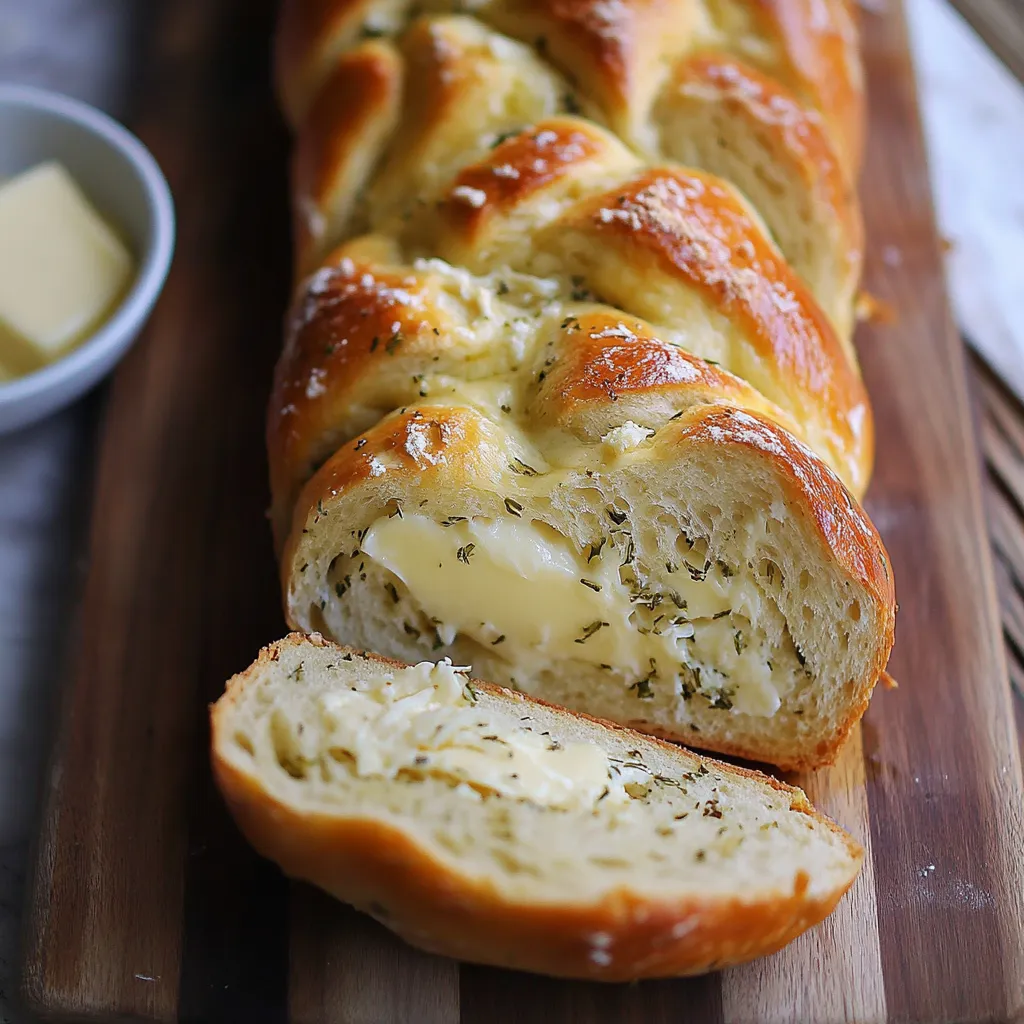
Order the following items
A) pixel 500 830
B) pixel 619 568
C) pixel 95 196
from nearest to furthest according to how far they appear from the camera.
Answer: pixel 500 830, pixel 619 568, pixel 95 196

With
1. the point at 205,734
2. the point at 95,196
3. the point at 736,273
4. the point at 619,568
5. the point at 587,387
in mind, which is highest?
the point at 736,273

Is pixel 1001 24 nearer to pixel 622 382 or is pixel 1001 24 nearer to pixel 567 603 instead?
pixel 622 382

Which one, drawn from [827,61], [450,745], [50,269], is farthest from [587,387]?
[50,269]

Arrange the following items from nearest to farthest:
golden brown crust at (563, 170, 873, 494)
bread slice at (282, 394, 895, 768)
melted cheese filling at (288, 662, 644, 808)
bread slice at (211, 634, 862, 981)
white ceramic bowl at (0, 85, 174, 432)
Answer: bread slice at (211, 634, 862, 981) < melted cheese filling at (288, 662, 644, 808) < bread slice at (282, 394, 895, 768) < golden brown crust at (563, 170, 873, 494) < white ceramic bowl at (0, 85, 174, 432)

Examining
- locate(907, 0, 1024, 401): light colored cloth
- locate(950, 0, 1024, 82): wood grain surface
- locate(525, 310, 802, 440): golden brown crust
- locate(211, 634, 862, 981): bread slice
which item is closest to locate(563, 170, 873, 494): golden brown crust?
locate(525, 310, 802, 440): golden brown crust

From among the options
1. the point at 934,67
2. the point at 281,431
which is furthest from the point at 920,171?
the point at 281,431

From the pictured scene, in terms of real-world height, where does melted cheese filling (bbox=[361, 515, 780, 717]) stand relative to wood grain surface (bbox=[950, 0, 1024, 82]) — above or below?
below

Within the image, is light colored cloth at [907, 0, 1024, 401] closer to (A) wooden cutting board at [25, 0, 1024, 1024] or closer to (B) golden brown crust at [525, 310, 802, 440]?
(A) wooden cutting board at [25, 0, 1024, 1024]
